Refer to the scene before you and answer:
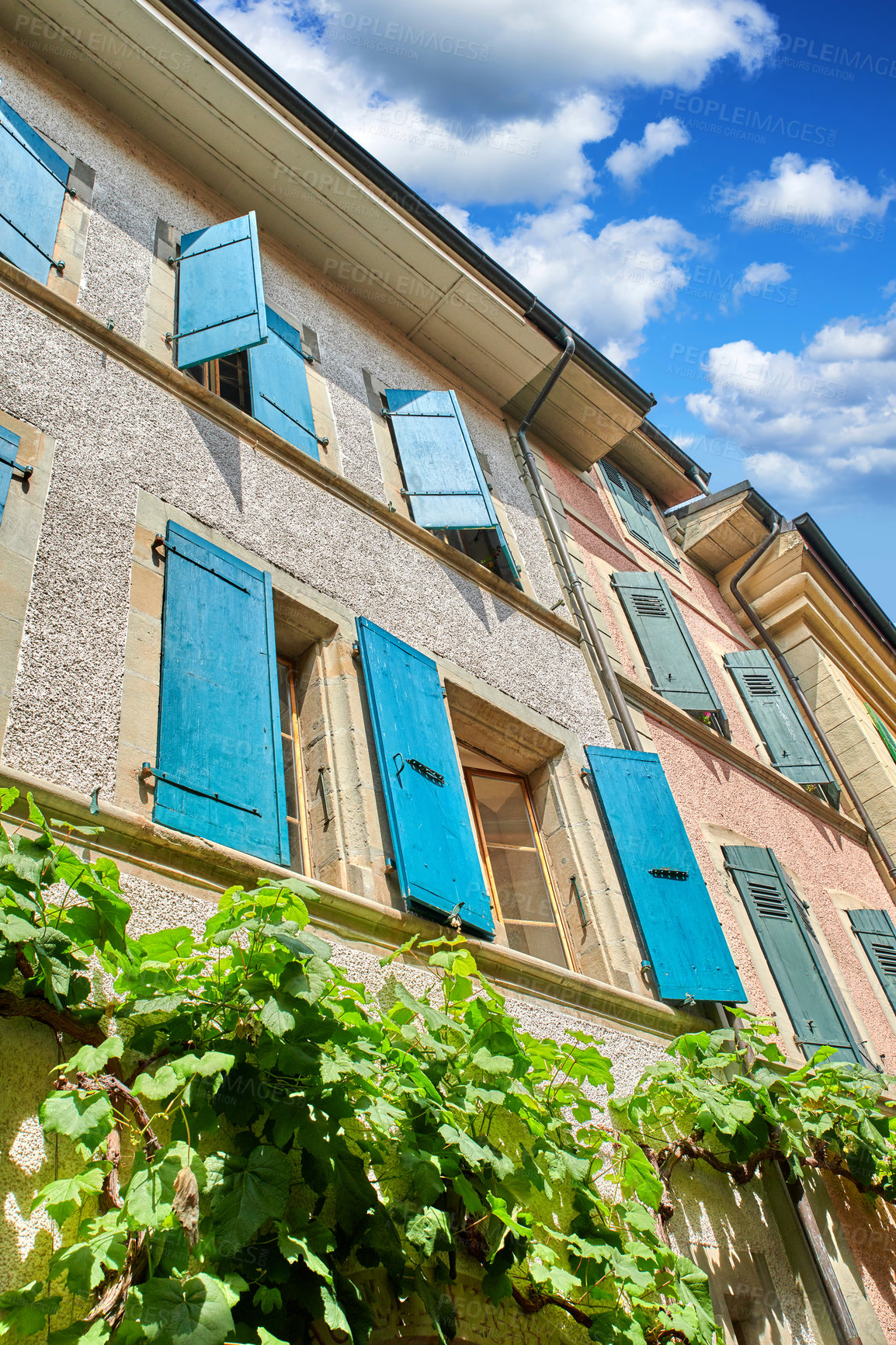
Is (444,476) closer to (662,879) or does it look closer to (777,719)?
(662,879)

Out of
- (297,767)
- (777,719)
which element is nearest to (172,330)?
(297,767)

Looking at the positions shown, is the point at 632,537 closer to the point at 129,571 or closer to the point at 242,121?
Answer: the point at 242,121

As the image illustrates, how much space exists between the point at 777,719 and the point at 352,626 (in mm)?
5617

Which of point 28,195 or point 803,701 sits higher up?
point 803,701

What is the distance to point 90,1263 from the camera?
2104 mm

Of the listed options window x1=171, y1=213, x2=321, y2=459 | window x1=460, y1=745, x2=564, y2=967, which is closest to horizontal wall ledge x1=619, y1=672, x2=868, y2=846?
window x1=460, y1=745, x2=564, y2=967

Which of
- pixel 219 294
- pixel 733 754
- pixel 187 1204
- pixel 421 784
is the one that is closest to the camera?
pixel 187 1204

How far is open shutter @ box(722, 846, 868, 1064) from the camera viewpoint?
20.9ft

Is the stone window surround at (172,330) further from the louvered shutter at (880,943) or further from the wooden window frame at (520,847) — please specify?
the louvered shutter at (880,943)

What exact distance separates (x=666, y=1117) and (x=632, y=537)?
6.60m

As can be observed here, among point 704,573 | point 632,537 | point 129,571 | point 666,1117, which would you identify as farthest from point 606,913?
point 704,573

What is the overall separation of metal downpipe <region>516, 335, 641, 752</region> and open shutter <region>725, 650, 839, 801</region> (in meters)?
2.71

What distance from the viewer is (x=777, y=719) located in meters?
9.66

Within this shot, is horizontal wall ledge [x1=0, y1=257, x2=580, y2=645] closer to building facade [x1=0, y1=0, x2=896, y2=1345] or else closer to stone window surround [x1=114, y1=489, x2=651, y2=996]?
building facade [x1=0, y1=0, x2=896, y2=1345]
